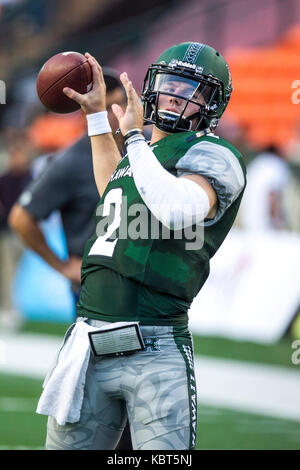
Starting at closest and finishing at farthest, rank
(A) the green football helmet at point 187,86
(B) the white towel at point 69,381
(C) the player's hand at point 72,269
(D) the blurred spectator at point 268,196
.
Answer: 1. (B) the white towel at point 69,381
2. (A) the green football helmet at point 187,86
3. (C) the player's hand at point 72,269
4. (D) the blurred spectator at point 268,196

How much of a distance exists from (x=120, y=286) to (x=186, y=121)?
1.95 feet

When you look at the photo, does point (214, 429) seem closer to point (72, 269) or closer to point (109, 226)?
point (72, 269)

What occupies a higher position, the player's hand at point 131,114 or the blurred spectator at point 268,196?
the blurred spectator at point 268,196

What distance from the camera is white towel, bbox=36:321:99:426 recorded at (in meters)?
2.88

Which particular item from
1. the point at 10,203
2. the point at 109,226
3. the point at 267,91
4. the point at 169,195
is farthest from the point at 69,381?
the point at 267,91

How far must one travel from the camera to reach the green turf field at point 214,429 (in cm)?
544

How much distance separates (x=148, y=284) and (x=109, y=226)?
249mm

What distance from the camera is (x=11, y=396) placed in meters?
6.89

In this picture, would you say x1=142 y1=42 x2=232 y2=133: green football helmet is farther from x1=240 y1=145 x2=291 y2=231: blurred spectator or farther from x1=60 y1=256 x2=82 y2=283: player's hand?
x1=240 y1=145 x2=291 y2=231: blurred spectator

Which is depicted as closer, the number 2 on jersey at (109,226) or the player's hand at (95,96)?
the number 2 on jersey at (109,226)

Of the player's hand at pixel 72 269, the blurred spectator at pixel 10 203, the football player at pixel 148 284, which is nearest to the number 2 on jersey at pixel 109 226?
the football player at pixel 148 284

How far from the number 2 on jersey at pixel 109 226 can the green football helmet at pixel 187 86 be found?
0.93ft

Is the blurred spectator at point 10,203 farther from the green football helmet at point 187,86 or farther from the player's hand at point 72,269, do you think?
the green football helmet at point 187,86

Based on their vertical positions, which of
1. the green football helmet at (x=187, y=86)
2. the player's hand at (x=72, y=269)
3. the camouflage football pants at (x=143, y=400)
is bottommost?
the camouflage football pants at (x=143, y=400)
